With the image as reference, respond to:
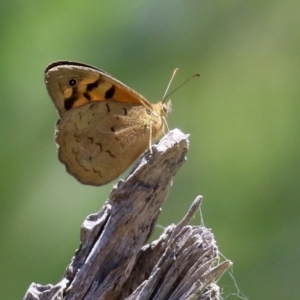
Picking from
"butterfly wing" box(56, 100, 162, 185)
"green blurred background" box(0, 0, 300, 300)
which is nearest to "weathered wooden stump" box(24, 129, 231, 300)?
"butterfly wing" box(56, 100, 162, 185)

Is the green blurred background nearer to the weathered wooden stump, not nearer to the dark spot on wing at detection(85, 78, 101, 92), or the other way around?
the dark spot on wing at detection(85, 78, 101, 92)

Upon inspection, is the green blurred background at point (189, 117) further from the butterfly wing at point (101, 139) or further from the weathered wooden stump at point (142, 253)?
the weathered wooden stump at point (142, 253)

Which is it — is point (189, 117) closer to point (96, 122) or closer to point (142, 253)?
point (96, 122)

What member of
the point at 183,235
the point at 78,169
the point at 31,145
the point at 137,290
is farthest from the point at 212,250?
the point at 31,145

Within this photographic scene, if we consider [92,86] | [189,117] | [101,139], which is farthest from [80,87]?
[189,117]

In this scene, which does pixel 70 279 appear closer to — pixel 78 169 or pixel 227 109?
pixel 78 169

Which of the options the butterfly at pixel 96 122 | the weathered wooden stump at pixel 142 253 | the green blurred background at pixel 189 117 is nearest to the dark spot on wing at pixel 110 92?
the butterfly at pixel 96 122
